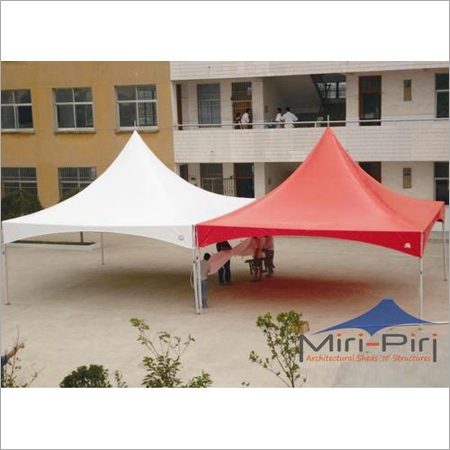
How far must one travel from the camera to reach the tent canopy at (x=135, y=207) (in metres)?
14.6

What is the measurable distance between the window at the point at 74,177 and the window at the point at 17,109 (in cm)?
199

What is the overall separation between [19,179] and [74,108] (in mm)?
3439

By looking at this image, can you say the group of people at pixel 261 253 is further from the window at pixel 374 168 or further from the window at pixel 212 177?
the window at pixel 212 177

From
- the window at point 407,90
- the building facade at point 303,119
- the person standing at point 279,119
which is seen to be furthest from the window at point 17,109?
the window at point 407,90

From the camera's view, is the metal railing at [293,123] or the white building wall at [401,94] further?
the white building wall at [401,94]

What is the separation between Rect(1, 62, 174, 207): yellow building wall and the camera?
83.5 feet

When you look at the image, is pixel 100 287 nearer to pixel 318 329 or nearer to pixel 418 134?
pixel 318 329

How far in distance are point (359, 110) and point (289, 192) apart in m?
10.0

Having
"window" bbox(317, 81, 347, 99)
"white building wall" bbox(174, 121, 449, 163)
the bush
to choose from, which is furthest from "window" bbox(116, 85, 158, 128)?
"window" bbox(317, 81, 347, 99)

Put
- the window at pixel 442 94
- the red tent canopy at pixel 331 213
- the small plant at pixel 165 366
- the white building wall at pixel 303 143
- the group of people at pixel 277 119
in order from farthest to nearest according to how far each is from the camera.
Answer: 1. the group of people at pixel 277 119
2. the window at pixel 442 94
3. the white building wall at pixel 303 143
4. the red tent canopy at pixel 331 213
5. the small plant at pixel 165 366

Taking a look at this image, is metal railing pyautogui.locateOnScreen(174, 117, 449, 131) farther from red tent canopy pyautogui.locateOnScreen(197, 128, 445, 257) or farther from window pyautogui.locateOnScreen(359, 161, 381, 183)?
red tent canopy pyautogui.locateOnScreen(197, 128, 445, 257)

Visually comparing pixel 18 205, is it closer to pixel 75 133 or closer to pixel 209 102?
pixel 75 133

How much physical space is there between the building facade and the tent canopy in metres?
6.88

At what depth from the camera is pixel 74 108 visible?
2652cm
